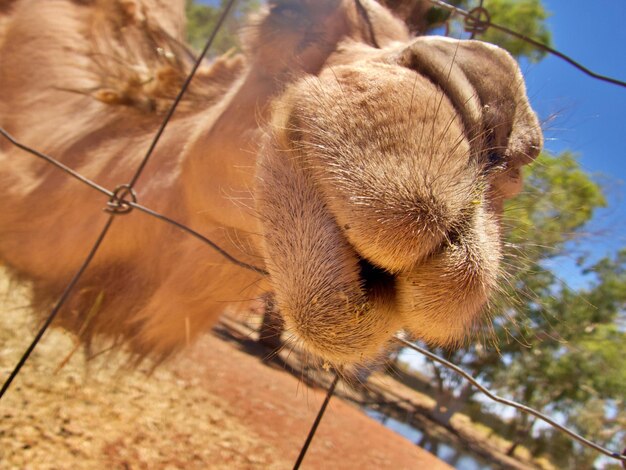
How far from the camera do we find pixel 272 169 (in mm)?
1267

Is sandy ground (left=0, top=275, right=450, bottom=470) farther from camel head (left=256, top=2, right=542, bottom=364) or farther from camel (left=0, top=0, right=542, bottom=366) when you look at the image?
camel head (left=256, top=2, right=542, bottom=364)

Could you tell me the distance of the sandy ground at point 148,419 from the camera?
9.23ft

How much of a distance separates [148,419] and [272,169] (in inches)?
127

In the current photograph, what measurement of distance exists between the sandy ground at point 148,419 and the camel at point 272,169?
16.1 inches

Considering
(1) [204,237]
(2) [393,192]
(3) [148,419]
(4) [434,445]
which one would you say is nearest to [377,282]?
(2) [393,192]

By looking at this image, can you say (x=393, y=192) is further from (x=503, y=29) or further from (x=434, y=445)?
(x=434, y=445)

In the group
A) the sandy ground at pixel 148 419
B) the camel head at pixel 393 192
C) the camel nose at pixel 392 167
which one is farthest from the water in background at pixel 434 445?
the camel nose at pixel 392 167

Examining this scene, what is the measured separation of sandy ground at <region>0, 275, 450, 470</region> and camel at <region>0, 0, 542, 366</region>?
16.1 inches

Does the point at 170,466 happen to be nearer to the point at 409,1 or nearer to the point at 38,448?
the point at 38,448

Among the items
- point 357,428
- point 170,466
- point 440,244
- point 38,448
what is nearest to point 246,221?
point 440,244

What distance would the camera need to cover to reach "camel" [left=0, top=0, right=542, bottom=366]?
3.47ft

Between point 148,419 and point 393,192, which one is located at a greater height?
point 393,192

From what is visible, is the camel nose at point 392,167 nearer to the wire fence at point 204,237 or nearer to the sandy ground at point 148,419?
the wire fence at point 204,237

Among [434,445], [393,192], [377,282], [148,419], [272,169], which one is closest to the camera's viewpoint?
[393,192]
